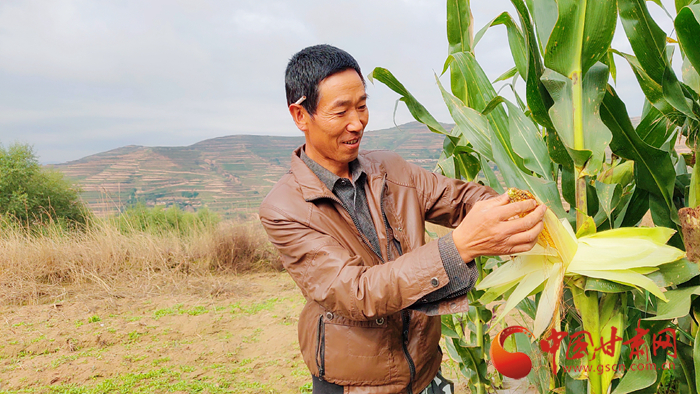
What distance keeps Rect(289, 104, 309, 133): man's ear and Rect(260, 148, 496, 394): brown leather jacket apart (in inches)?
4.0

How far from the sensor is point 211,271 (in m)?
6.71

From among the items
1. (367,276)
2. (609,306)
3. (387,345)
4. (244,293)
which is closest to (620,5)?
(609,306)

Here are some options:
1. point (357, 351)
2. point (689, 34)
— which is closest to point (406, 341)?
point (357, 351)

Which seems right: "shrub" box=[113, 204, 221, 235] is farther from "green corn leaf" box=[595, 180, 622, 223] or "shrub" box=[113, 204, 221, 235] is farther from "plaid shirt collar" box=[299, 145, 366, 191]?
"green corn leaf" box=[595, 180, 622, 223]

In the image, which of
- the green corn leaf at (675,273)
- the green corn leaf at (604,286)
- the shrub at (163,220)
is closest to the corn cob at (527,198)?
the green corn leaf at (604,286)

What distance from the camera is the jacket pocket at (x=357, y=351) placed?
3.73ft

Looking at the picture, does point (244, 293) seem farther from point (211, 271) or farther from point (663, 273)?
point (663, 273)

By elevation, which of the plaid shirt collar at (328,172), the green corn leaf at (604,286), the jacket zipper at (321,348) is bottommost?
the jacket zipper at (321,348)

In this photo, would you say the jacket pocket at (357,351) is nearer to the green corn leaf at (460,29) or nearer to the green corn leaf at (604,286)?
the green corn leaf at (604,286)

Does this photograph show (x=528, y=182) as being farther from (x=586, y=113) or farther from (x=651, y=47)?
(x=651, y=47)

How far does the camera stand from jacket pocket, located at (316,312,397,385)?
1136 millimetres

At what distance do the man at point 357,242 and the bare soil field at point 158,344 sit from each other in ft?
6.08

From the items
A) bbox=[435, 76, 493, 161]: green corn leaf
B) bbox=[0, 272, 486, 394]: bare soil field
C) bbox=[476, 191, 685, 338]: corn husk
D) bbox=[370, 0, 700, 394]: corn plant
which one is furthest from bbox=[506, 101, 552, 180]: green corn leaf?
bbox=[0, 272, 486, 394]: bare soil field

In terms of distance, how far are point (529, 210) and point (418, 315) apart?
0.50 meters
